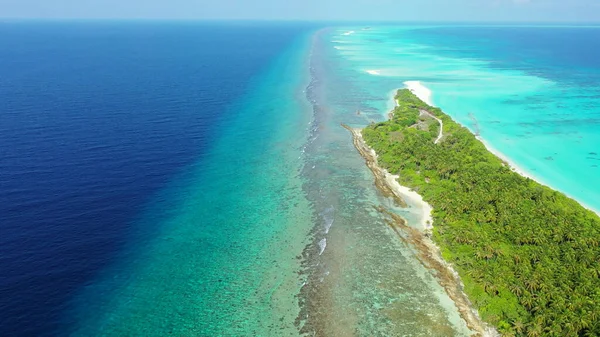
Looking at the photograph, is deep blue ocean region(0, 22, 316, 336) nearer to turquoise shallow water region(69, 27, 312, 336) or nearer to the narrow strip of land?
turquoise shallow water region(69, 27, 312, 336)

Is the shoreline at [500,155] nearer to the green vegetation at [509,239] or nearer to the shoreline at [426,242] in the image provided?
the green vegetation at [509,239]

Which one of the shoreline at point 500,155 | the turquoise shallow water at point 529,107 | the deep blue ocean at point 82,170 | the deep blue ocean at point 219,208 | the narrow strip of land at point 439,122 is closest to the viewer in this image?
the deep blue ocean at point 219,208

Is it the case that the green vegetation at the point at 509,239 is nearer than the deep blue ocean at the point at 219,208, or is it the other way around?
the green vegetation at the point at 509,239

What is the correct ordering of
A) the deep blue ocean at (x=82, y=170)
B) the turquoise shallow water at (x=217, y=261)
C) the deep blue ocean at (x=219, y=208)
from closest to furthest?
the turquoise shallow water at (x=217, y=261) → the deep blue ocean at (x=219, y=208) → the deep blue ocean at (x=82, y=170)

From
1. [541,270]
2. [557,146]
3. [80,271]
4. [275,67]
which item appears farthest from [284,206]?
[275,67]

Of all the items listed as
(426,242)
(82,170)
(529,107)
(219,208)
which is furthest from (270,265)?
(529,107)

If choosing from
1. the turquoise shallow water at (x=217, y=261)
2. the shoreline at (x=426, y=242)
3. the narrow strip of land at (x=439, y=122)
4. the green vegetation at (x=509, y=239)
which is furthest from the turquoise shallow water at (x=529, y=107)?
the turquoise shallow water at (x=217, y=261)
